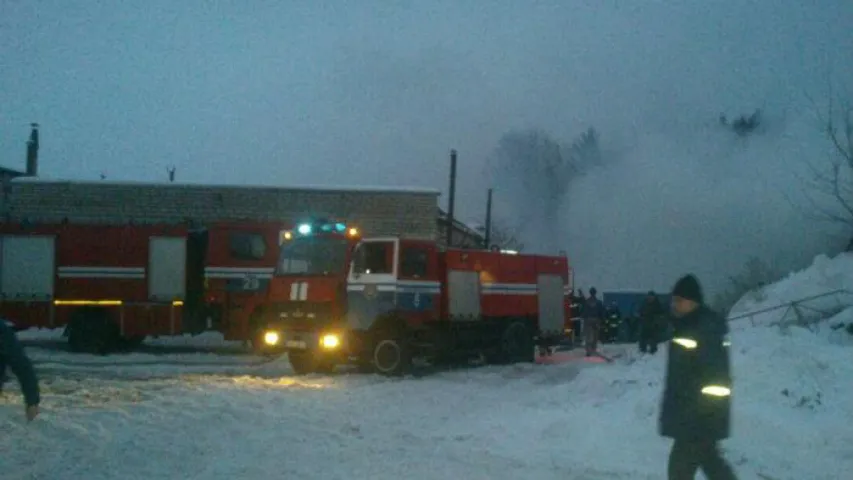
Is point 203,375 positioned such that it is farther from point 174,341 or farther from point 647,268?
point 647,268

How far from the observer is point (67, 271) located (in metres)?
28.5

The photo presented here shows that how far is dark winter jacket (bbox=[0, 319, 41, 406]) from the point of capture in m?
7.82

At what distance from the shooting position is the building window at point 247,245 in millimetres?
28375

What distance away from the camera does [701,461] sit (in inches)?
310

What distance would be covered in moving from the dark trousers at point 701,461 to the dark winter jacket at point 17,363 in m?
5.23

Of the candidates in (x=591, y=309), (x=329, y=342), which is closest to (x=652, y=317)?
(x=591, y=309)

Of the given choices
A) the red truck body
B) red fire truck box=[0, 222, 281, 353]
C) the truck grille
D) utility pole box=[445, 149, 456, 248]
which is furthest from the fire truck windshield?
utility pole box=[445, 149, 456, 248]

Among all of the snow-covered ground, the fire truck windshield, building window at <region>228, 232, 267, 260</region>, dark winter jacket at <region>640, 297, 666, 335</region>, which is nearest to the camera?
the snow-covered ground

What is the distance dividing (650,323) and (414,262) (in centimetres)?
718

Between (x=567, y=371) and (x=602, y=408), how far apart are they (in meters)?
9.48

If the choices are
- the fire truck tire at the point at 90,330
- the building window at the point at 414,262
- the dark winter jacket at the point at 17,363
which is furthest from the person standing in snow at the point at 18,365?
Result: the fire truck tire at the point at 90,330

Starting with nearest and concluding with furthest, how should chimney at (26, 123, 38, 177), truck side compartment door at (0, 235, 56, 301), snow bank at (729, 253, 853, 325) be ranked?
1. snow bank at (729, 253, 853, 325)
2. truck side compartment door at (0, 235, 56, 301)
3. chimney at (26, 123, 38, 177)

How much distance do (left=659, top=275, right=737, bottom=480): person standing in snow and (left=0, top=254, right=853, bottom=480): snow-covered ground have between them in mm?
2563

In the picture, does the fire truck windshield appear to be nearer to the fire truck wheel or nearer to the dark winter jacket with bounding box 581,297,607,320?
the fire truck wheel
